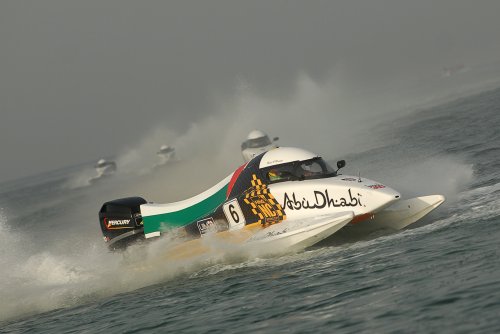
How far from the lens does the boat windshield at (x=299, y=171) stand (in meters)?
17.4

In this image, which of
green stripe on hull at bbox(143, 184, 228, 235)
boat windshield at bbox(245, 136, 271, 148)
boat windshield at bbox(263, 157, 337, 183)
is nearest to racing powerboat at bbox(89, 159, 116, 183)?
boat windshield at bbox(245, 136, 271, 148)

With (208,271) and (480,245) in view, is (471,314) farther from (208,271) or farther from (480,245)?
(208,271)

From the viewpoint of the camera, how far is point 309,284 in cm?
1345

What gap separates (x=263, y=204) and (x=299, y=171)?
3.81 ft

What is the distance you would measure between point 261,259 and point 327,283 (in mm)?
3622

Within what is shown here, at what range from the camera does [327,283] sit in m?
13.2

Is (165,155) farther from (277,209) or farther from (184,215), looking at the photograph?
(277,209)

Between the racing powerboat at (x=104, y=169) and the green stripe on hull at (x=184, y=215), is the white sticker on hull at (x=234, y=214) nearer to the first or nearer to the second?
the green stripe on hull at (x=184, y=215)

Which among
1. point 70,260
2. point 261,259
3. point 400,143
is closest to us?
point 261,259

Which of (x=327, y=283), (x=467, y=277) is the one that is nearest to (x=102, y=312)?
(x=327, y=283)

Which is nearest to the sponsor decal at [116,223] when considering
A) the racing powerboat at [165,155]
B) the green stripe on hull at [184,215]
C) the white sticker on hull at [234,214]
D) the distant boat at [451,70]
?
the green stripe on hull at [184,215]

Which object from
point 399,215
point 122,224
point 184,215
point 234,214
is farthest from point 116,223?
point 399,215

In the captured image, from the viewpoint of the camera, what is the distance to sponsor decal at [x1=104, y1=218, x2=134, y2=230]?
19.1m

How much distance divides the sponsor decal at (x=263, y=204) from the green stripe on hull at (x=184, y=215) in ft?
2.91
